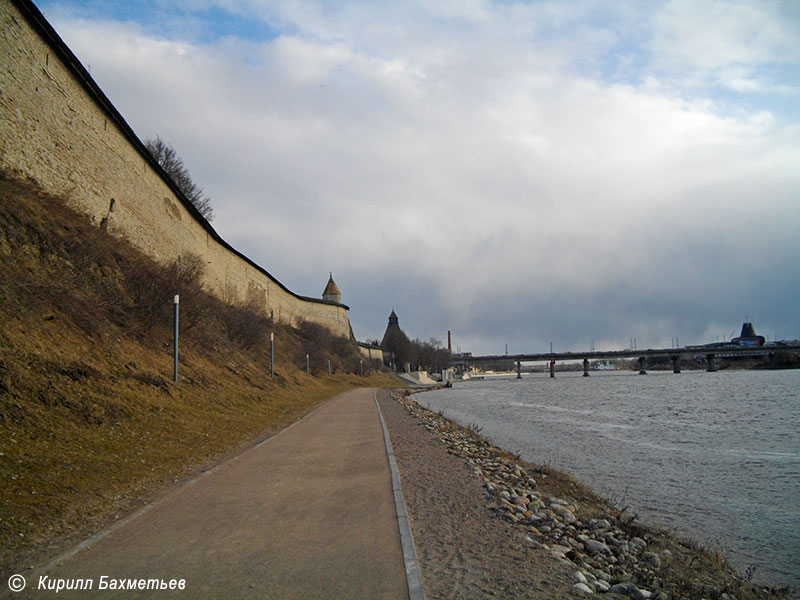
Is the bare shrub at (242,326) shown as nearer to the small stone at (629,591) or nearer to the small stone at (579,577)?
the small stone at (579,577)

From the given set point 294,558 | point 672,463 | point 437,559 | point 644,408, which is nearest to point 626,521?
point 437,559

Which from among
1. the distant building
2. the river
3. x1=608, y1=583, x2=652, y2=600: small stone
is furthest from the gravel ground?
the distant building

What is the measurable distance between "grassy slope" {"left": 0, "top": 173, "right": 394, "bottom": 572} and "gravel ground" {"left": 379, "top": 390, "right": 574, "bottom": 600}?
11.3 ft

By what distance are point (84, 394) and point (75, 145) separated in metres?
12.3

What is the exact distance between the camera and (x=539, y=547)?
566 centimetres

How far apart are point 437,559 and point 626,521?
437 centimetres

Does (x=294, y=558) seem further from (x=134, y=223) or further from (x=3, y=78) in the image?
(x=134, y=223)

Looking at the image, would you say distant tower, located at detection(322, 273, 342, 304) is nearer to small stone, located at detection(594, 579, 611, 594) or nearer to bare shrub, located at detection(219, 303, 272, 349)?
bare shrub, located at detection(219, 303, 272, 349)

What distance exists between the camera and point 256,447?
11.3 meters

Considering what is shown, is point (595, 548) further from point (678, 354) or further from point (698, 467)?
point (678, 354)

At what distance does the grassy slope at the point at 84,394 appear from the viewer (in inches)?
242

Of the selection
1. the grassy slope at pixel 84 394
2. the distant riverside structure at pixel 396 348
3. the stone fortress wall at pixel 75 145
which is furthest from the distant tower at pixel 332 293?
the grassy slope at pixel 84 394

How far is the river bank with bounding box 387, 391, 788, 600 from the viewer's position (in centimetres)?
470

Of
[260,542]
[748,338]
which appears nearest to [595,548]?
[260,542]
